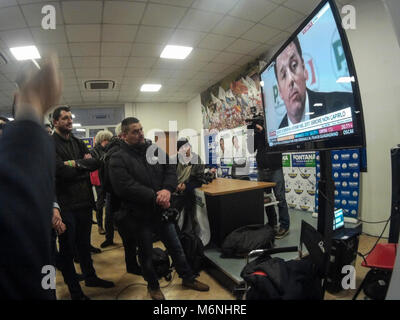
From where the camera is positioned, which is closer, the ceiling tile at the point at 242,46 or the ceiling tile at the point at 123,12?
the ceiling tile at the point at 123,12

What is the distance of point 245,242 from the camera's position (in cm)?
211

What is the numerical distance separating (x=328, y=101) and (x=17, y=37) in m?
4.55

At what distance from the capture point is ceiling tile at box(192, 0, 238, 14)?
2941mm

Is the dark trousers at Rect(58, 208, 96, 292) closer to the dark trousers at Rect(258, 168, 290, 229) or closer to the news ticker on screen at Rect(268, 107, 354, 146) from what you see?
the news ticker on screen at Rect(268, 107, 354, 146)

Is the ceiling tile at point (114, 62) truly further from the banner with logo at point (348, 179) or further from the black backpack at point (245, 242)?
the banner with logo at point (348, 179)

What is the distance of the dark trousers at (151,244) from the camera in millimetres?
1740

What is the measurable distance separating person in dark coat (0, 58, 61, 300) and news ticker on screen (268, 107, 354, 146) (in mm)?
952

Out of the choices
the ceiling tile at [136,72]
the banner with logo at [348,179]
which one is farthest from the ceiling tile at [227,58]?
the banner with logo at [348,179]

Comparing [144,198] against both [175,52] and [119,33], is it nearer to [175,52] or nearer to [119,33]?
[119,33]

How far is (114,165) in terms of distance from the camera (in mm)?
1732

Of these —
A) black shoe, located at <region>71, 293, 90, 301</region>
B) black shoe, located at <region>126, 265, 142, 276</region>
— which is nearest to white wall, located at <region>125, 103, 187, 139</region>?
black shoe, located at <region>126, 265, 142, 276</region>

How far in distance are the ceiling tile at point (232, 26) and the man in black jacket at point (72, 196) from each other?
2.86 meters
